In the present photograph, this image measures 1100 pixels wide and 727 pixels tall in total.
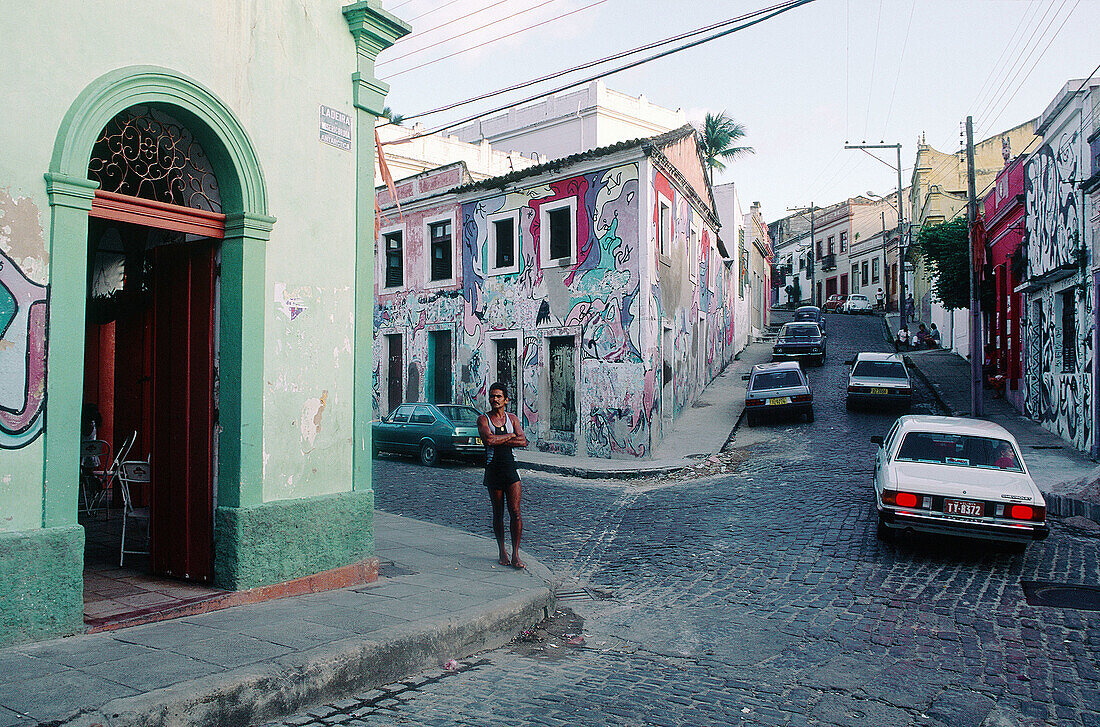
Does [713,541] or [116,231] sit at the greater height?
[116,231]

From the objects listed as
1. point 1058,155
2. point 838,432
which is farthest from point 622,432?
point 1058,155

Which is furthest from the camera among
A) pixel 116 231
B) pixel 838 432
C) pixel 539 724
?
pixel 838 432

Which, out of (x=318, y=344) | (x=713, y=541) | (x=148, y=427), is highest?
(x=318, y=344)

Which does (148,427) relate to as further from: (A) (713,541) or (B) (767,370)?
(B) (767,370)

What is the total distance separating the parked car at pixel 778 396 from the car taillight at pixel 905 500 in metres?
12.0

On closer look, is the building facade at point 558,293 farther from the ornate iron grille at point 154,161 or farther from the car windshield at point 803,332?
the ornate iron grille at point 154,161

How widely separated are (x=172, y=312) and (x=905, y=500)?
7.42m

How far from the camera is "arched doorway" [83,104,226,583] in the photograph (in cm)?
605

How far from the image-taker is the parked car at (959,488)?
8.05m

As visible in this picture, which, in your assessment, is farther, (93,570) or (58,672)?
(93,570)

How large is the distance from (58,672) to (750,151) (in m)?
37.2

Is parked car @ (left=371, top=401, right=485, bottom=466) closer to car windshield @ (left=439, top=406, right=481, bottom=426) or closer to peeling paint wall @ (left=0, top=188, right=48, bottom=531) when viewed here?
car windshield @ (left=439, top=406, right=481, bottom=426)

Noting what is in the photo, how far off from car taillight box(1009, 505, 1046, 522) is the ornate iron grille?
8.11 metres

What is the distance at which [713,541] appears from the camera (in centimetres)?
953
